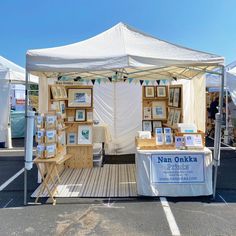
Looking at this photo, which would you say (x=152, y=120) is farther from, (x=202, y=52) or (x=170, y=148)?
(x=202, y=52)

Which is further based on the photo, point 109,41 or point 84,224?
point 109,41

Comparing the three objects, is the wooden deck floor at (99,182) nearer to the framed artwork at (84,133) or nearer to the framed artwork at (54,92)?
the framed artwork at (84,133)

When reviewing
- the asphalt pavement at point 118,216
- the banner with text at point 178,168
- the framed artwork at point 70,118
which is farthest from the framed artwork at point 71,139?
the banner with text at point 178,168

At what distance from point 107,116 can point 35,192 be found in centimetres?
364

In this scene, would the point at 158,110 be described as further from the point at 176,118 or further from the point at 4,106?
the point at 4,106

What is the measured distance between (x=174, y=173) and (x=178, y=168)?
9cm

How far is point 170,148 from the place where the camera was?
4.39 metres

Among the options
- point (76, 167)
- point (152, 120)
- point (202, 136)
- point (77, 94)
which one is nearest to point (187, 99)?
point (152, 120)

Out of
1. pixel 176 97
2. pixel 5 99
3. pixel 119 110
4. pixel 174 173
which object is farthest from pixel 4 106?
pixel 174 173

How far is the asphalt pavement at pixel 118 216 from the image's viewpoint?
10.7 feet

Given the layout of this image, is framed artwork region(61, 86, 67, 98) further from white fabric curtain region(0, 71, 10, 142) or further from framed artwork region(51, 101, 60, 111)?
white fabric curtain region(0, 71, 10, 142)

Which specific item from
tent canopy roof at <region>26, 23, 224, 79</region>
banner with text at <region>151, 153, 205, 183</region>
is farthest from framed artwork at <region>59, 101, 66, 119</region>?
banner with text at <region>151, 153, 205, 183</region>

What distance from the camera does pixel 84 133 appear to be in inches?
243

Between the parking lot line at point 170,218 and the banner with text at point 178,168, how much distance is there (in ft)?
0.98
